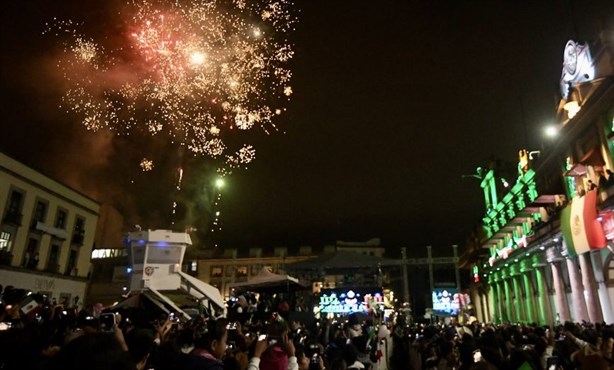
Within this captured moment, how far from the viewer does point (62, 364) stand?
5.32 ft

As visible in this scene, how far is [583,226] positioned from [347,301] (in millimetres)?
13230

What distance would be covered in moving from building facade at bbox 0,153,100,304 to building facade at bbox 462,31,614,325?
34.1 meters

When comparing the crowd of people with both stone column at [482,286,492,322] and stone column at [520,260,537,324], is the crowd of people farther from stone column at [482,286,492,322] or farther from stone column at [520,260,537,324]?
stone column at [482,286,492,322]

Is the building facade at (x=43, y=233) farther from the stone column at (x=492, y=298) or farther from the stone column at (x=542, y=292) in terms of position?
the stone column at (x=492, y=298)

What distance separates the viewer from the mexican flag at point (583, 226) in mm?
16766

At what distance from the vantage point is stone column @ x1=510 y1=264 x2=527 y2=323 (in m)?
35.0

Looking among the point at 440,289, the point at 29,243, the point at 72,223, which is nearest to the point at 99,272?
the point at 72,223

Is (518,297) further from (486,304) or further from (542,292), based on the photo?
(486,304)

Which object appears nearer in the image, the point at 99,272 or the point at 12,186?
the point at 12,186

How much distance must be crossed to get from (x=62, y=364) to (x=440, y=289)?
196 feet

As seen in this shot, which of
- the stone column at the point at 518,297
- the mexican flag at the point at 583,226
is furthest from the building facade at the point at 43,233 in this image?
the stone column at the point at 518,297

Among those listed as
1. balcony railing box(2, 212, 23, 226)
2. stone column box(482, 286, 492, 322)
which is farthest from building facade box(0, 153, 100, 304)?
stone column box(482, 286, 492, 322)

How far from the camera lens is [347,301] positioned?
999 inches

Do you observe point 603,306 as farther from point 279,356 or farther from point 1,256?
point 1,256
